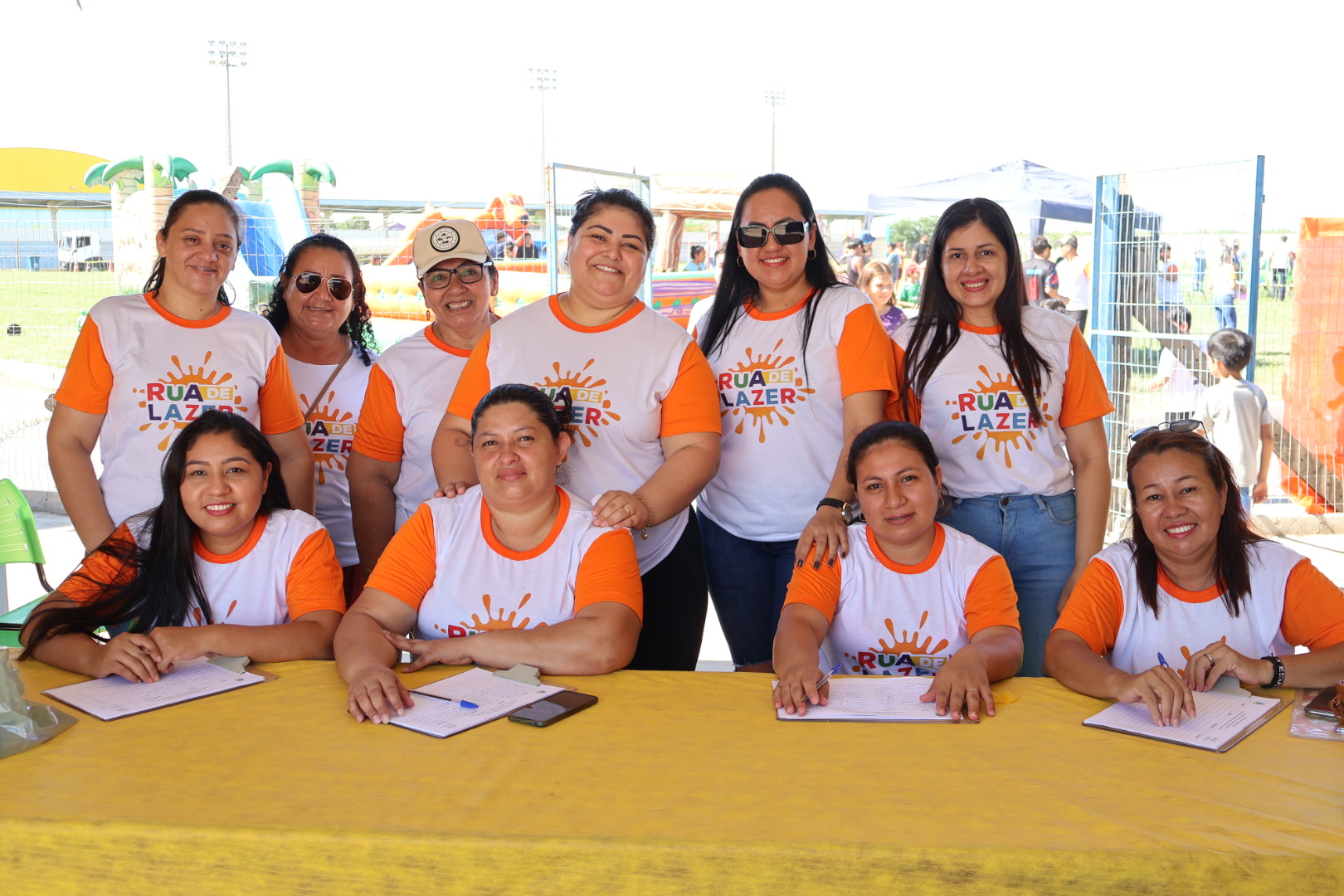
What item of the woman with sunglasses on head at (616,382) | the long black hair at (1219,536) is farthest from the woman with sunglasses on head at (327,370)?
the long black hair at (1219,536)

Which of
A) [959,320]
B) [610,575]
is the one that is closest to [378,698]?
[610,575]

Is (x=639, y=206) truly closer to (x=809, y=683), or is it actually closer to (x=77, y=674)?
(x=809, y=683)

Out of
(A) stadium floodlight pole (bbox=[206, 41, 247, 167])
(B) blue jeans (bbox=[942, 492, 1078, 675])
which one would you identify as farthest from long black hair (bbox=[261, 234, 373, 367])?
(A) stadium floodlight pole (bbox=[206, 41, 247, 167])

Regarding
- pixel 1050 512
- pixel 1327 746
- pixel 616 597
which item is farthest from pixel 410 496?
pixel 1327 746

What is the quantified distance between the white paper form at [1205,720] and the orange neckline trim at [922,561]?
55 cm

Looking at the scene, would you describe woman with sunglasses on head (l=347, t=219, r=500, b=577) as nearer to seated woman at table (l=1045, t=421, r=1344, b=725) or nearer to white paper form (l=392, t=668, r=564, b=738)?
white paper form (l=392, t=668, r=564, b=738)

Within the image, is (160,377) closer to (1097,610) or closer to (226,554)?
(226,554)

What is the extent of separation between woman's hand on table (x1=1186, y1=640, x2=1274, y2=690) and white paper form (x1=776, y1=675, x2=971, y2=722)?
52 centimetres

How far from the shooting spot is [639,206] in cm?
285

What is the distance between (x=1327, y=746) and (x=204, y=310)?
288 centimetres

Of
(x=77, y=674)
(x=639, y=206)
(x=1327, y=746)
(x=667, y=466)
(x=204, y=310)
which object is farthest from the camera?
(x=204, y=310)

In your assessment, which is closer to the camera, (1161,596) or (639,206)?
(1161,596)

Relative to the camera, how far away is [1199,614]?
2.36 m

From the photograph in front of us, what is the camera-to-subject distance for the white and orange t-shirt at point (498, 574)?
96.3 inches
